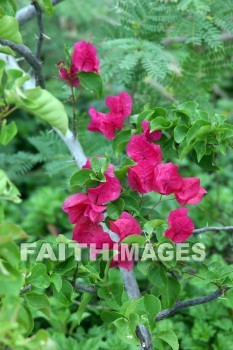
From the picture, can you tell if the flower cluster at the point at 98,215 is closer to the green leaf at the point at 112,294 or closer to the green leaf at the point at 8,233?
the green leaf at the point at 112,294

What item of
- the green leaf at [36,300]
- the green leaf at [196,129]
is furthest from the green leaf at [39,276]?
the green leaf at [196,129]

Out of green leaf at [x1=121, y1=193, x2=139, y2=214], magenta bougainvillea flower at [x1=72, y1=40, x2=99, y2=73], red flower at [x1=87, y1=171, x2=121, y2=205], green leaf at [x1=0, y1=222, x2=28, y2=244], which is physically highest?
green leaf at [x1=0, y1=222, x2=28, y2=244]

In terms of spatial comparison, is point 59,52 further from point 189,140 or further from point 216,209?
point 189,140

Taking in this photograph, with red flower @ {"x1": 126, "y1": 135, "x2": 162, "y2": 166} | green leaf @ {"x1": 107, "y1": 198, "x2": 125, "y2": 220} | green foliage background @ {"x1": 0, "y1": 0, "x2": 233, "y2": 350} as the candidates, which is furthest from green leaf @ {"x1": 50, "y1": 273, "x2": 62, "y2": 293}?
green foliage background @ {"x1": 0, "y1": 0, "x2": 233, "y2": 350}

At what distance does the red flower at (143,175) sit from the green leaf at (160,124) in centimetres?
7

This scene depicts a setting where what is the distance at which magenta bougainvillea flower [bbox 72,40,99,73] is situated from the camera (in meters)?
1.32

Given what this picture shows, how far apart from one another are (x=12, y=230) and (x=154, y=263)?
1.24 feet

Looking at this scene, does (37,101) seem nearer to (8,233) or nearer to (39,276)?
(8,233)

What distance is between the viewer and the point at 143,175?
3.83 feet

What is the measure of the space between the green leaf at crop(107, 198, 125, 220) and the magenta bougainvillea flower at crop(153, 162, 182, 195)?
0.07 m

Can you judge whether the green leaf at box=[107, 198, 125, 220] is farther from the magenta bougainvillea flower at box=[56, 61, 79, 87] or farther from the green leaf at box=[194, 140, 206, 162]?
the magenta bougainvillea flower at box=[56, 61, 79, 87]

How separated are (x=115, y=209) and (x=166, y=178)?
0.11m

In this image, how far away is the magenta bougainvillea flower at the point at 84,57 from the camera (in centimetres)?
132

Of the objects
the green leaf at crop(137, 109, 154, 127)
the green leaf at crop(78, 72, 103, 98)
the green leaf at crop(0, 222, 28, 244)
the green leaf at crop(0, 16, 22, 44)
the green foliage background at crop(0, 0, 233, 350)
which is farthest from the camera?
the green foliage background at crop(0, 0, 233, 350)
